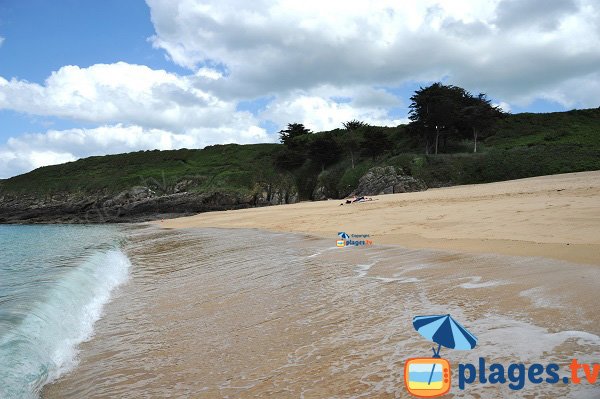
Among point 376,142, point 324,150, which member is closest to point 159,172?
point 324,150

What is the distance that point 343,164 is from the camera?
157ft

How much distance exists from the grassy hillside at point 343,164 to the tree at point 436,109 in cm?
264

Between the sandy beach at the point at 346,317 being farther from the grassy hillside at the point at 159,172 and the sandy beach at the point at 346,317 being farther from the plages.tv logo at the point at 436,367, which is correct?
the grassy hillside at the point at 159,172

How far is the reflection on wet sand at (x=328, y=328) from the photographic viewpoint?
127 inches

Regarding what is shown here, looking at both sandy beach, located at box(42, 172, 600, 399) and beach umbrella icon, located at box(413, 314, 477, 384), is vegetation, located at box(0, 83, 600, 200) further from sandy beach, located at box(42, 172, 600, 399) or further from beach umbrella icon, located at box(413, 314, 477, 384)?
beach umbrella icon, located at box(413, 314, 477, 384)

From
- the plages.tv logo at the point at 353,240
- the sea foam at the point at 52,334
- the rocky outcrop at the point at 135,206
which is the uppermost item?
the rocky outcrop at the point at 135,206

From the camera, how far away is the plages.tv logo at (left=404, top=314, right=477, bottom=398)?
2.82 meters

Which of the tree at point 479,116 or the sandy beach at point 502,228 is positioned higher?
the tree at point 479,116

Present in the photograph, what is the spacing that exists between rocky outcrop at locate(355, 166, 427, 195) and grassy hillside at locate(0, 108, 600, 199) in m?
1.42

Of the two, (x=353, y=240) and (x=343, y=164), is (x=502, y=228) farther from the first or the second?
(x=343, y=164)

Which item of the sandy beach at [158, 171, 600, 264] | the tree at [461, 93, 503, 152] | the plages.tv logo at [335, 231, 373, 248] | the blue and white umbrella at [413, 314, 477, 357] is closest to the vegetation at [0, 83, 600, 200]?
the tree at [461, 93, 503, 152]

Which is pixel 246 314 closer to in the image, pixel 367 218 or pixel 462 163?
pixel 367 218

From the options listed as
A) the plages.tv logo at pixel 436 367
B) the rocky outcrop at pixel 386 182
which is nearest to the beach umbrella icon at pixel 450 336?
the plages.tv logo at pixel 436 367

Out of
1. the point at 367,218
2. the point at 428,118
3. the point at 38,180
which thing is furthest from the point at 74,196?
the point at 367,218
